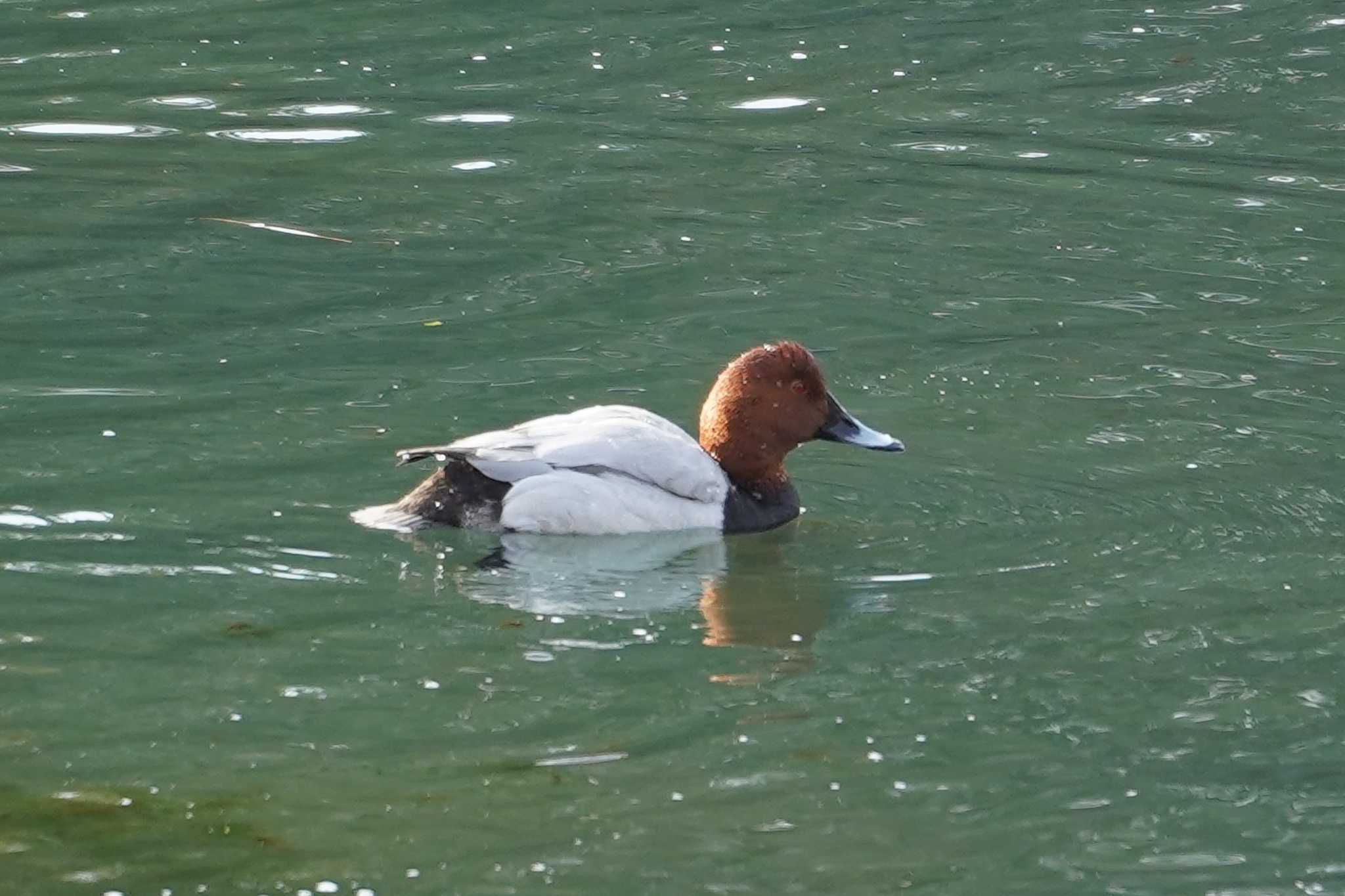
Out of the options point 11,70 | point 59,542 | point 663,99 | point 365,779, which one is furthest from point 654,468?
point 11,70

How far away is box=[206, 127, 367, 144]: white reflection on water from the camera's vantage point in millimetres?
14594

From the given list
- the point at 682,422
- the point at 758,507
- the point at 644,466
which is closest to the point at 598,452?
the point at 644,466

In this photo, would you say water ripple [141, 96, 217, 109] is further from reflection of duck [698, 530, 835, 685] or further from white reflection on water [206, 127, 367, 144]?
reflection of duck [698, 530, 835, 685]

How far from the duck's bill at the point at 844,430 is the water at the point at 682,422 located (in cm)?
20

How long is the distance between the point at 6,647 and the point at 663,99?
9.42m

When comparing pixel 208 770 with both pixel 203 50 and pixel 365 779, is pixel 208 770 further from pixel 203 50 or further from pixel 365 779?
pixel 203 50

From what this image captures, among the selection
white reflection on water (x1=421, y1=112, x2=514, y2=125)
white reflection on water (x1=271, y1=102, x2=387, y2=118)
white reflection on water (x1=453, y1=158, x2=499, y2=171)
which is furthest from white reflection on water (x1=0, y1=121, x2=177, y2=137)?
white reflection on water (x1=453, y1=158, x2=499, y2=171)

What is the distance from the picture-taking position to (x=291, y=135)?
48.3 ft

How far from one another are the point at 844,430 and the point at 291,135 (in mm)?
6685

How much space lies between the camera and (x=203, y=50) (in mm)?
16938

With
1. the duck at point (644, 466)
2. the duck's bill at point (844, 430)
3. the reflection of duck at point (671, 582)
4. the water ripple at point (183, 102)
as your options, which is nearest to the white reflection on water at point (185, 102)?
the water ripple at point (183, 102)

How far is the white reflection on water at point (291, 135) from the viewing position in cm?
1459

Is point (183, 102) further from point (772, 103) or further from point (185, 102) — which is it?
point (772, 103)

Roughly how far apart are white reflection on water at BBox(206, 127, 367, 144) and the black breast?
649 centimetres
